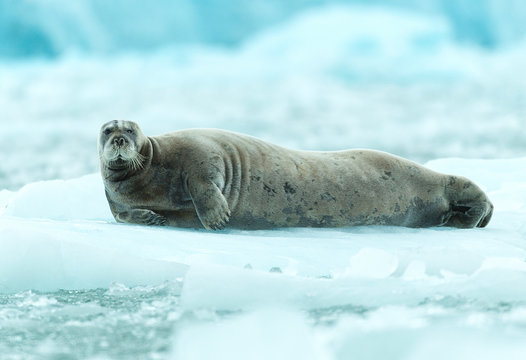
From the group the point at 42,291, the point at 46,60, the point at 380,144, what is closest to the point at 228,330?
the point at 42,291

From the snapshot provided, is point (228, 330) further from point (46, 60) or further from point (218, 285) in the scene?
point (46, 60)

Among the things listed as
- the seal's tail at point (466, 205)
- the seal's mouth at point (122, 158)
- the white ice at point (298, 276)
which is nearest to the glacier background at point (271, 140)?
the white ice at point (298, 276)

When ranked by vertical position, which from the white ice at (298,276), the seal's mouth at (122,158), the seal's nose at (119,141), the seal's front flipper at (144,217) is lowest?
the white ice at (298,276)

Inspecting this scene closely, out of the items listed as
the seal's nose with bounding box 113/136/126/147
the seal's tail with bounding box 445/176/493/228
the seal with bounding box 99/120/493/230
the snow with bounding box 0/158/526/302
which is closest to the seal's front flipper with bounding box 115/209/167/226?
the seal with bounding box 99/120/493/230

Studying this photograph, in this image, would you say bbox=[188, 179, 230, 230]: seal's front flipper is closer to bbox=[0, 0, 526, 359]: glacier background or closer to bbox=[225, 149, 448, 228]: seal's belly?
bbox=[0, 0, 526, 359]: glacier background

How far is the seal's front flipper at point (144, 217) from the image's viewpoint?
355cm

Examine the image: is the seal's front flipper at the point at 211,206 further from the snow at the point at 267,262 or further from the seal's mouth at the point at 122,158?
the seal's mouth at the point at 122,158

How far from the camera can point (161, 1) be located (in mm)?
19766

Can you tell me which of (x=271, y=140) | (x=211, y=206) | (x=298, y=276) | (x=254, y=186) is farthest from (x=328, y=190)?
(x=271, y=140)

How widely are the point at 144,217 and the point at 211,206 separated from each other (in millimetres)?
373

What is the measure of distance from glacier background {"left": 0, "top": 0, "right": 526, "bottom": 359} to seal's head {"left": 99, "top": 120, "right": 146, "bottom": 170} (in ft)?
1.02

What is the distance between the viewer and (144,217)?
3.56m

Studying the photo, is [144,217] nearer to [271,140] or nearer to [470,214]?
[470,214]

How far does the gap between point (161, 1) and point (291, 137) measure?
8201 millimetres
